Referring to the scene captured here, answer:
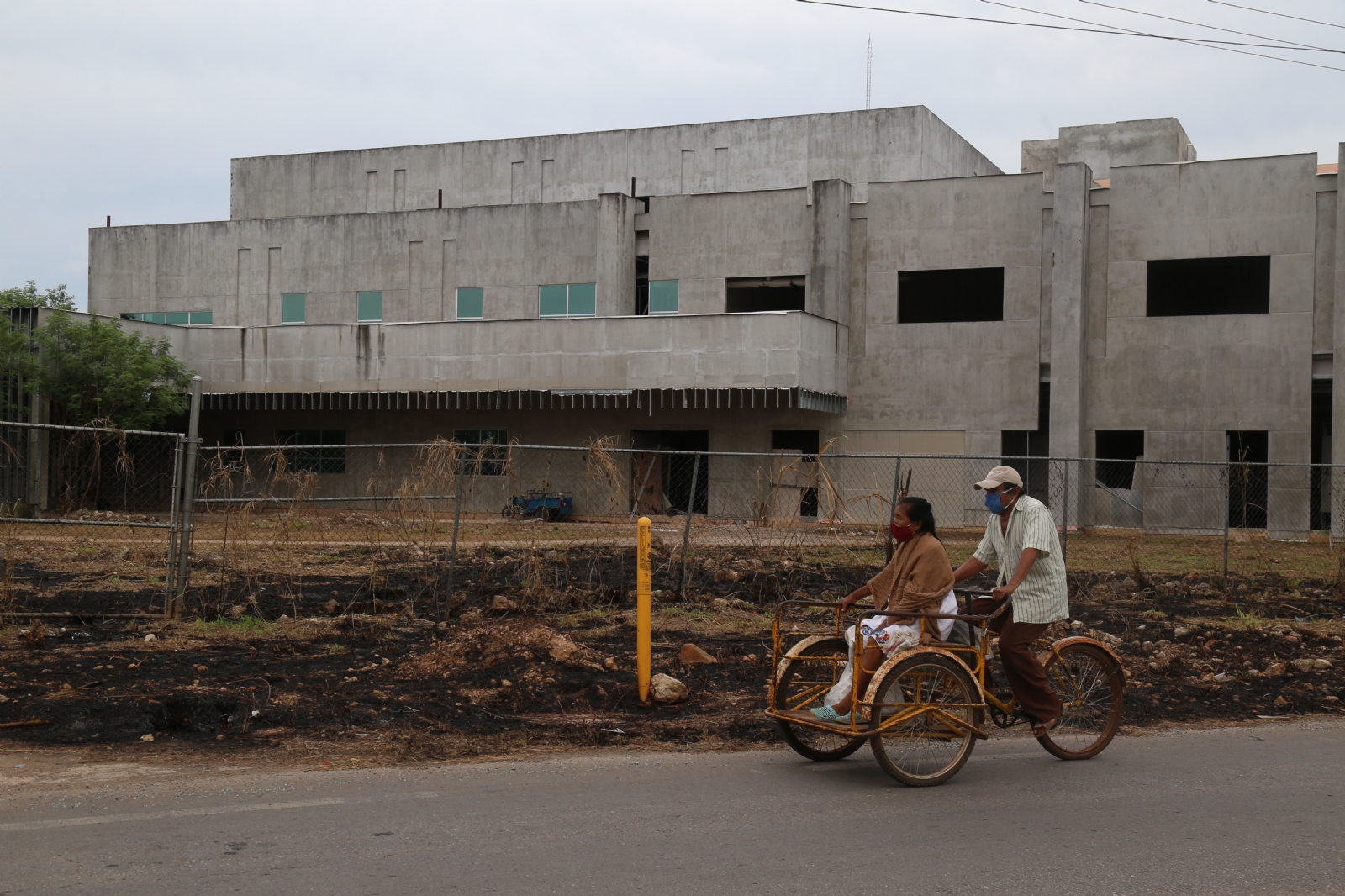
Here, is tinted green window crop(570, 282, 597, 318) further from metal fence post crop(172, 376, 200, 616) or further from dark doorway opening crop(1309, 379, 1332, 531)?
metal fence post crop(172, 376, 200, 616)

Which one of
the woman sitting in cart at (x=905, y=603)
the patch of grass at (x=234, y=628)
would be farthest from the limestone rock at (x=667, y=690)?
the patch of grass at (x=234, y=628)

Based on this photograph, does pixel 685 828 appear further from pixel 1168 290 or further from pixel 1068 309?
pixel 1168 290

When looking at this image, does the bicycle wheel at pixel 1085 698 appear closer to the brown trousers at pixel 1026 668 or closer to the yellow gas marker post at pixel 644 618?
the brown trousers at pixel 1026 668

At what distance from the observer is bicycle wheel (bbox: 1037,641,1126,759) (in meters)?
7.55

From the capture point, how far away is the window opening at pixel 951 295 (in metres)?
31.5

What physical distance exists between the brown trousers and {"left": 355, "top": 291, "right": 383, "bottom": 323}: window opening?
107ft

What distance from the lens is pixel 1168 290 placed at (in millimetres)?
30078

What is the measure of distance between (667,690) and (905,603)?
2643mm

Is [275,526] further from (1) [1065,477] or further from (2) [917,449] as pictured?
(2) [917,449]

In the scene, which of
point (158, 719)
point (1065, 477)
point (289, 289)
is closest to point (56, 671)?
point (158, 719)

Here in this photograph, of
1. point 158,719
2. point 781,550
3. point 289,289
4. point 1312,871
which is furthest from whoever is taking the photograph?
point 289,289

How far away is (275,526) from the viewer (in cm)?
1521

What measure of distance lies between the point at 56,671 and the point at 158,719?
1.90 meters

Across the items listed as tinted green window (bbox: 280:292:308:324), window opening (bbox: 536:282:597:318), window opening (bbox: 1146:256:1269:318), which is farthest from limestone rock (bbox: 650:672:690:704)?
tinted green window (bbox: 280:292:308:324)
